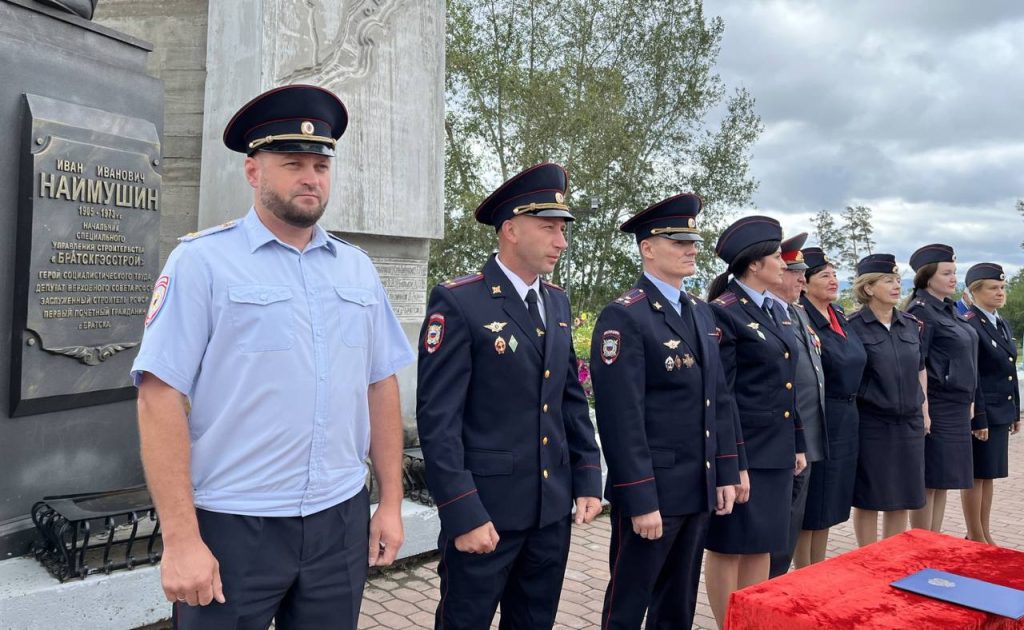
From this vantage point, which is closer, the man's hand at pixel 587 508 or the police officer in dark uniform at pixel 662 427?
the man's hand at pixel 587 508

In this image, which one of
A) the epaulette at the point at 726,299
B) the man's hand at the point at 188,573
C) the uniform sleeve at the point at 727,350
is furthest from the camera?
the epaulette at the point at 726,299

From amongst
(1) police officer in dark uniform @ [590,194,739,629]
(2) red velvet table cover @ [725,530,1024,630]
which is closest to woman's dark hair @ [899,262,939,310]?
(1) police officer in dark uniform @ [590,194,739,629]

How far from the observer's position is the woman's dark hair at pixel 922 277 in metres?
6.05

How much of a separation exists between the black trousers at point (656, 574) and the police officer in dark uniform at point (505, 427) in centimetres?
45

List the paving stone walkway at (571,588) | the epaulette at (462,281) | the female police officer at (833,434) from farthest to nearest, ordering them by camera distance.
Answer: the female police officer at (833,434) < the paving stone walkway at (571,588) < the epaulette at (462,281)

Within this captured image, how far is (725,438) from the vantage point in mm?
3625

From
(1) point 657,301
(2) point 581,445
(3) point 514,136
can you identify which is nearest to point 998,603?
(2) point 581,445

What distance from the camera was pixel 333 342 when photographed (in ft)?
7.30

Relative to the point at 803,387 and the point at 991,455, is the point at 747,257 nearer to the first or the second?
the point at 803,387

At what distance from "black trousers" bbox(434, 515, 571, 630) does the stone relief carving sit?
351 centimetres

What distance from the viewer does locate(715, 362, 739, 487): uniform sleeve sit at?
11.8 ft

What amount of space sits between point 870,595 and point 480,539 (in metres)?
1.17

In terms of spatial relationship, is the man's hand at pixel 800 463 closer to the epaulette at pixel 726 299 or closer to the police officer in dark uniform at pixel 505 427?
the epaulette at pixel 726 299

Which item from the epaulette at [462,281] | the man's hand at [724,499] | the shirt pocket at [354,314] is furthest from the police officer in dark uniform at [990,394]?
the shirt pocket at [354,314]
